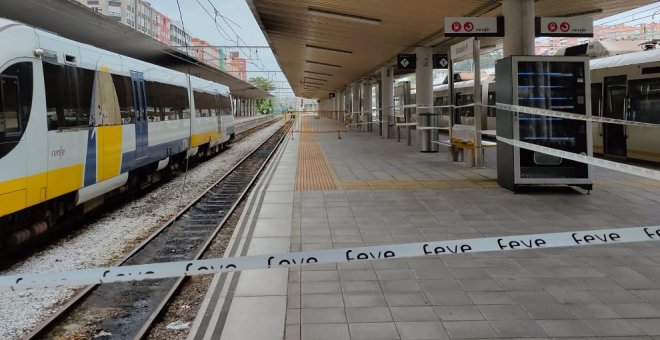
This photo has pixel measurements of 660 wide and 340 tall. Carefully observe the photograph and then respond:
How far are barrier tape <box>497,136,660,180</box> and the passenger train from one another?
6.38 m

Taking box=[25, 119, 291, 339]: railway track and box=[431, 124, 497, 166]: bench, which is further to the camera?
box=[431, 124, 497, 166]: bench

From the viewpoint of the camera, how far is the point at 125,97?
395 inches

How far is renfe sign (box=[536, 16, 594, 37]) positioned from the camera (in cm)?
988

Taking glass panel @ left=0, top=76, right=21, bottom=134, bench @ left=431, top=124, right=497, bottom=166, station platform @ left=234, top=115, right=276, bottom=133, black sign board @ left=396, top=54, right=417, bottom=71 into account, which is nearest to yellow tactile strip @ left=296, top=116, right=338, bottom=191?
bench @ left=431, top=124, right=497, bottom=166

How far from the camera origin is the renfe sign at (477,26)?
32.5 ft

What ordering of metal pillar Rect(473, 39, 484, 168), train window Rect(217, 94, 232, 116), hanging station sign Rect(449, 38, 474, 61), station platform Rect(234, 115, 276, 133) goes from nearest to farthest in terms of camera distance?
metal pillar Rect(473, 39, 484, 168) → hanging station sign Rect(449, 38, 474, 61) → train window Rect(217, 94, 232, 116) → station platform Rect(234, 115, 276, 133)

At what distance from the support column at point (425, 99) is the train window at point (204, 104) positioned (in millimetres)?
7076

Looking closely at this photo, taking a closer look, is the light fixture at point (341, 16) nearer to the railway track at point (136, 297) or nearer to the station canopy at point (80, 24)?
the station canopy at point (80, 24)

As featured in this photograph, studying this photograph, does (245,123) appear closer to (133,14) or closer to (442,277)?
(133,14)

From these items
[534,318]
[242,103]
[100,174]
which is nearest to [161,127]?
[100,174]

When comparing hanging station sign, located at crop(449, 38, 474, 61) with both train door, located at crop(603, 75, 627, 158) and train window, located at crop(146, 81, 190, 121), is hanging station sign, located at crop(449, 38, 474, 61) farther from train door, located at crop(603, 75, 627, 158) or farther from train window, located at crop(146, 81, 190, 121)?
train window, located at crop(146, 81, 190, 121)

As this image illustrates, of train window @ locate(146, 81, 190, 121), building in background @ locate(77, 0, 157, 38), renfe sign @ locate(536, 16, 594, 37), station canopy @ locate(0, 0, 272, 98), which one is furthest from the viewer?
building in background @ locate(77, 0, 157, 38)

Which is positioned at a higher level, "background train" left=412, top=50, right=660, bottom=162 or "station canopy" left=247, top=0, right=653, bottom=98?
"station canopy" left=247, top=0, right=653, bottom=98

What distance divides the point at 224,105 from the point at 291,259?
20261mm
